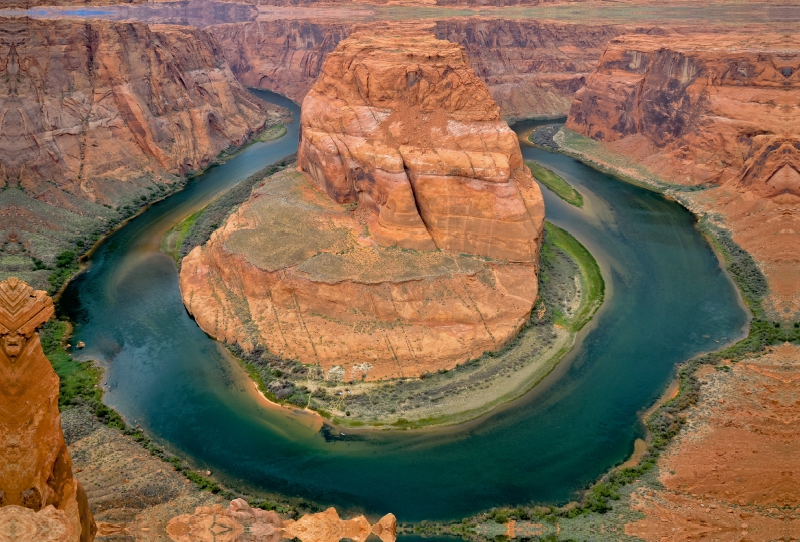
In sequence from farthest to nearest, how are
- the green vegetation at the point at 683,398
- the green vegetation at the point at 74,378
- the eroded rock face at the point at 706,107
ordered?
the eroded rock face at the point at 706,107
the green vegetation at the point at 74,378
the green vegetation at the point at 683,398

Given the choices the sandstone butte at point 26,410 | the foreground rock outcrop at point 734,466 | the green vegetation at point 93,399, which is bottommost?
the green vegetation at point 93,399

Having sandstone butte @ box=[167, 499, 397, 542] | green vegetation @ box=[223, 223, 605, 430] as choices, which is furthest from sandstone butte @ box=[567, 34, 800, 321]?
sandstone butte @ box=[167, 499, 397, 542]

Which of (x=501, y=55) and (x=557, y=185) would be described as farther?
(x=501, y=55)

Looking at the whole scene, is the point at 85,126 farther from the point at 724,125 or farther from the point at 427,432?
the point at 724,125

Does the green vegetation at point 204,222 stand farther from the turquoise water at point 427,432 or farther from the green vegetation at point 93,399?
the green vegetation at point 93,399

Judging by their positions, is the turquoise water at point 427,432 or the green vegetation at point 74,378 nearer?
the turquoise water at point 427,432

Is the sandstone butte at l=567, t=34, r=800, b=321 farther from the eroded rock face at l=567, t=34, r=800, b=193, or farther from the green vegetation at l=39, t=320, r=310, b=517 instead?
the green vegetation at l=39, t=320, r=310, b=517

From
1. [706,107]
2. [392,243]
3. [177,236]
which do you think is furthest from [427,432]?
[706,107]

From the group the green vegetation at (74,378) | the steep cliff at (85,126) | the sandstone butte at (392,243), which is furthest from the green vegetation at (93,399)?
the steep cliff at (85,126)
